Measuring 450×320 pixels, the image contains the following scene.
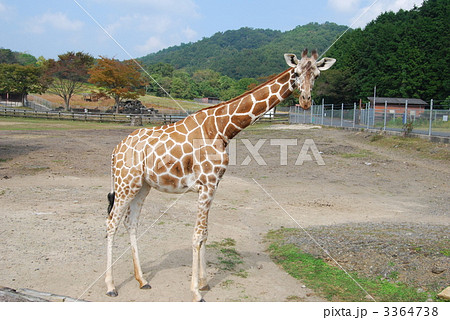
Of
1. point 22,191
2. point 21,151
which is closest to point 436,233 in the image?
point 22,191

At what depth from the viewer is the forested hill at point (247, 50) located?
66500 millimetres

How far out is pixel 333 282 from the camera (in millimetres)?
5957

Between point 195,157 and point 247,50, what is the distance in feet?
326

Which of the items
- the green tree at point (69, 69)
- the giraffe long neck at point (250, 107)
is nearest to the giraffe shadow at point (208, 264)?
the giraffe long neck at point (250, 107)

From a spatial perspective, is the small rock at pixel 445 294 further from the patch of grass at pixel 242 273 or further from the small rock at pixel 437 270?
the patch of grass at pixel 242 273

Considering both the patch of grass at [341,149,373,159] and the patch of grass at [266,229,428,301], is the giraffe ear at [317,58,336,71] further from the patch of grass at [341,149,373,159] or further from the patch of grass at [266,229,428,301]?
the patch of grass at [341,149,373,159]

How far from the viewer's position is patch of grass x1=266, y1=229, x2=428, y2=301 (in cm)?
543

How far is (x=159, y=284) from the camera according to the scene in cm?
584

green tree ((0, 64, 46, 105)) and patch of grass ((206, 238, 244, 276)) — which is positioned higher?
green tree ((0, 64, 46, 105))

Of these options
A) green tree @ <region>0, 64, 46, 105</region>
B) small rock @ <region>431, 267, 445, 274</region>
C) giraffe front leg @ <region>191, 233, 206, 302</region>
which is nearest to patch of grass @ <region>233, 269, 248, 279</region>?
giraffe front leg @ <region>191, 233, 206, 302</region>

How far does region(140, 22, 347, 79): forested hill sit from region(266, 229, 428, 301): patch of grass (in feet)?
88.3

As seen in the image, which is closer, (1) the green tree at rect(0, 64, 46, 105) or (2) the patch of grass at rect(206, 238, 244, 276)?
(2) the patch of grass at rect(206, 238, 244, 276)

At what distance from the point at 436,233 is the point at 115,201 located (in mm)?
6469

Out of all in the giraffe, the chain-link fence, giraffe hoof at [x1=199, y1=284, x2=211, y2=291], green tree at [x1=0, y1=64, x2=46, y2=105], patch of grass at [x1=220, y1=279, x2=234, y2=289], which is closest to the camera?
the giraffe
